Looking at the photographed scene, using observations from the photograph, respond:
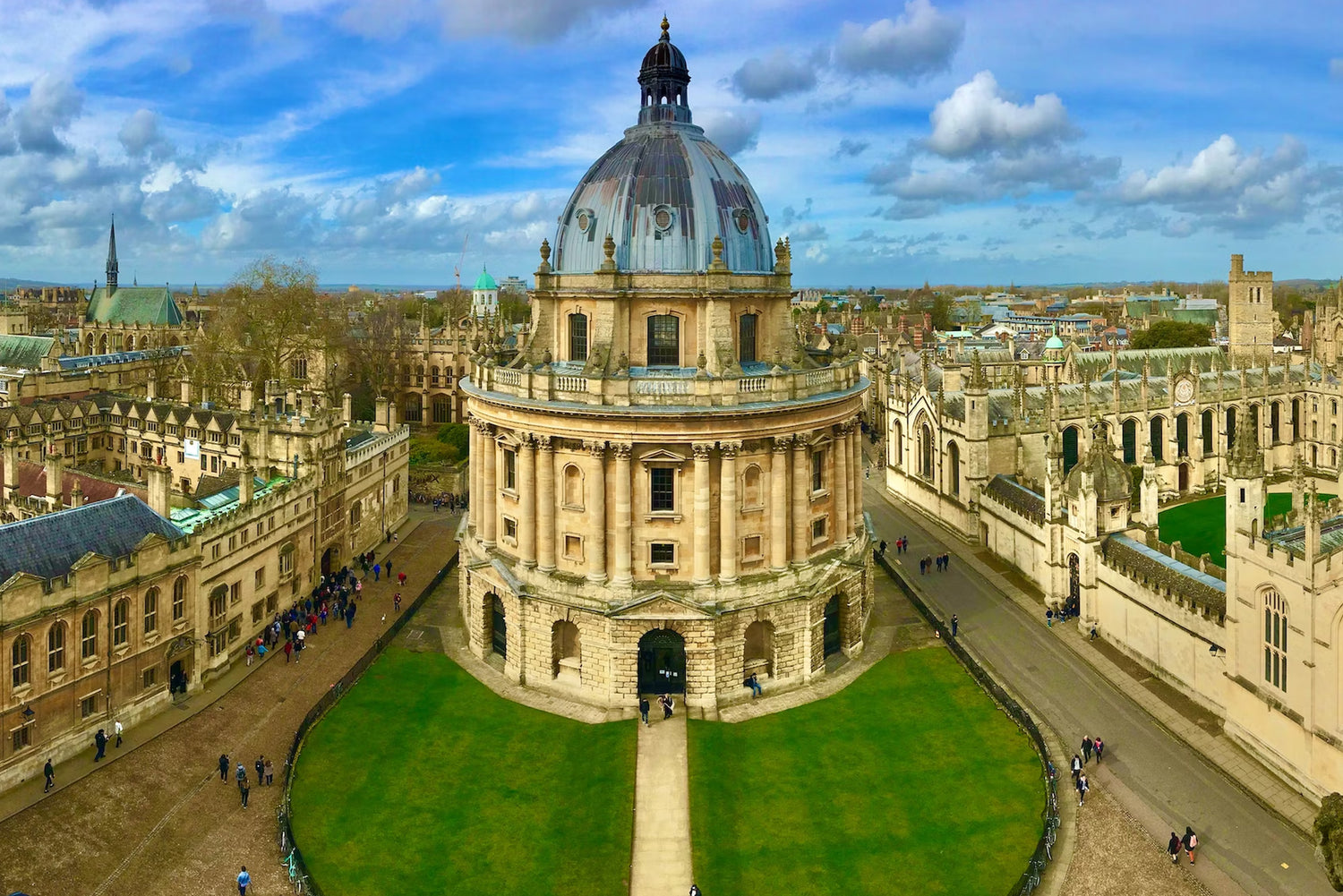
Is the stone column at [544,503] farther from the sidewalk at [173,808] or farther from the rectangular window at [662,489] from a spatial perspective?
the sidewalk at [173,808]

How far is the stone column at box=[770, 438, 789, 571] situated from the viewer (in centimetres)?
3900

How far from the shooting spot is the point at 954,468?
64812 mm

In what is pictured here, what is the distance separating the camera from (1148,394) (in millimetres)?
71312

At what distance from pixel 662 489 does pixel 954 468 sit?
32.5m

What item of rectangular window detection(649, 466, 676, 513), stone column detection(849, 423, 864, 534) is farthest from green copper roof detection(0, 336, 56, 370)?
stone column detection(849, 423, 864, 534)

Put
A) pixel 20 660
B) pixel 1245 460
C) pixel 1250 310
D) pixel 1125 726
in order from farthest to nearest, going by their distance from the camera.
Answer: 1. pixel 1250 310
2. pixel 1125 726
3. pixel 1245 460
4. pixel 20 660

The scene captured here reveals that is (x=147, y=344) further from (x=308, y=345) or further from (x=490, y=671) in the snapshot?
(x=490, y=671)

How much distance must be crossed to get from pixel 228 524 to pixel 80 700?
936 centimetres

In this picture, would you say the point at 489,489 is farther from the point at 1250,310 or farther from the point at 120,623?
the point at 1250,310

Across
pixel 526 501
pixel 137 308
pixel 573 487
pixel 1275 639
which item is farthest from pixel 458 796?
pixel 137 308

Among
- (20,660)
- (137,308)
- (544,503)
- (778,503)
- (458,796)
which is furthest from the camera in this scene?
(137,308)

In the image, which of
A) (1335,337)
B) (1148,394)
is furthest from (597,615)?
(1335,337)

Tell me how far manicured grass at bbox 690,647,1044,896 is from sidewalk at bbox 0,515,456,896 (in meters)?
14.0

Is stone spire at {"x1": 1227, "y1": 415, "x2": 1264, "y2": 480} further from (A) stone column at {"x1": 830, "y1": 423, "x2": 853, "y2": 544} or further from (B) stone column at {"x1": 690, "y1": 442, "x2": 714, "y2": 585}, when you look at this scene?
(B) stone column at {"x1": 690, "y1": 442, "x2": 714, "y2": 585}
